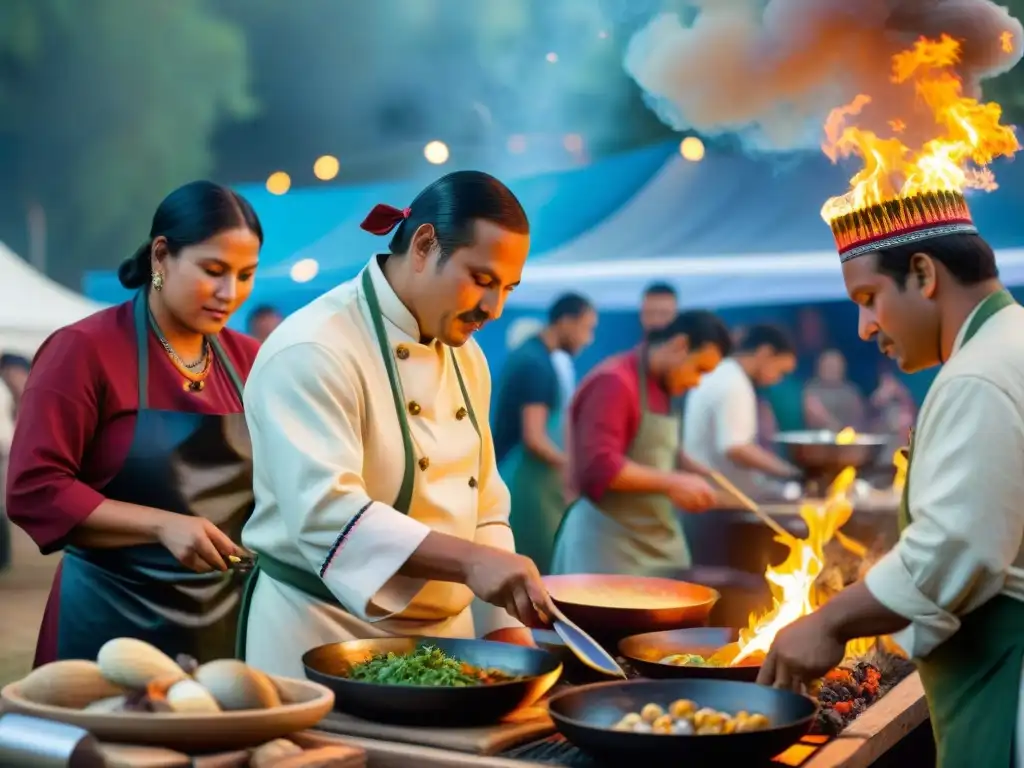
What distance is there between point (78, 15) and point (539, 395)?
3552 mm

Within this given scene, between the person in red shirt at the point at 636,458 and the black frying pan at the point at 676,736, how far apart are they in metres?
3.70

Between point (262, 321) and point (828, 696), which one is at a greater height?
point (262, 321)

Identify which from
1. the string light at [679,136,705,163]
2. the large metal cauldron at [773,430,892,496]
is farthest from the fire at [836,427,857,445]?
the string light at [679,136,705,163]

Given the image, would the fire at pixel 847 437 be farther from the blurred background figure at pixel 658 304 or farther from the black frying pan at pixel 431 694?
the black frying pan at pixel 431 694

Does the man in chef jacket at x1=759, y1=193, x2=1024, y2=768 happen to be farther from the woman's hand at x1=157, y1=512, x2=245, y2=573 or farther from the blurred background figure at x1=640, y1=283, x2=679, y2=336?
the blurred background figure at x1=640, y1=283, x2=679, y2=336

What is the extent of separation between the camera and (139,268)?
3363 mm

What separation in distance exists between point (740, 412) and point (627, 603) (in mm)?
4479

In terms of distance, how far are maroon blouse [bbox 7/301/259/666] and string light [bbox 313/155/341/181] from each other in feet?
15.7

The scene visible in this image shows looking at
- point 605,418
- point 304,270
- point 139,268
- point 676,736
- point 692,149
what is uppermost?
point 692,149

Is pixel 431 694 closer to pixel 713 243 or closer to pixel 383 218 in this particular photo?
pixel 383 218

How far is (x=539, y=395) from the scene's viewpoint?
654 centimetres

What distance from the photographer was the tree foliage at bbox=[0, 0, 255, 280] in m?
7.39

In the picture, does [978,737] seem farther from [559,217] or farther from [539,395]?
[559,217]

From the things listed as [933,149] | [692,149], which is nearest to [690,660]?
[933,149]
